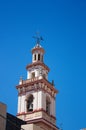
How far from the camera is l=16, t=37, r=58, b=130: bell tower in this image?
53.6 m

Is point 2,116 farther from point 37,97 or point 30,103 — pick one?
point 30,103

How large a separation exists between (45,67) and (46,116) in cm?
916

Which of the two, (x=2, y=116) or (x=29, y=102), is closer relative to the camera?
(x=2, y=116)

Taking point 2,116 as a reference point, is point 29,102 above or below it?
above

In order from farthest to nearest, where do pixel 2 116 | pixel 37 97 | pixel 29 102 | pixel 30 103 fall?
pixel 29 102 → pixel 30 103 → pixel 37 97 → pixel 2 116

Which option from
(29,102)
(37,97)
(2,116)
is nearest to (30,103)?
(29,102)

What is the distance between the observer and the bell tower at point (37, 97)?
5356 centimetres

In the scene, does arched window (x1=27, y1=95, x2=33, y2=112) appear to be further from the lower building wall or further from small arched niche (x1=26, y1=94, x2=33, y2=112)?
the lower building wall

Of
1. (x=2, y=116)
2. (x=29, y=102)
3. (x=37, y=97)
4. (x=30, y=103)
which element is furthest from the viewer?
(x=29, y=102)

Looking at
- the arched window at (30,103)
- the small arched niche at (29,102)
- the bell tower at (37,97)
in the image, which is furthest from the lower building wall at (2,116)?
the small arched niche at (29,102)

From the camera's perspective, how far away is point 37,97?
181ft

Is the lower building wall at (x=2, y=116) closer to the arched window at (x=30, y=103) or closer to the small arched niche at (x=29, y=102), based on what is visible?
the arched window at (x=30, y=103)

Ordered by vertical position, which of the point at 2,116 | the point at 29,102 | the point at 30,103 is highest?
the point at 29,102

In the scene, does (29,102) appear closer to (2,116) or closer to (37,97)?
(37,97)
